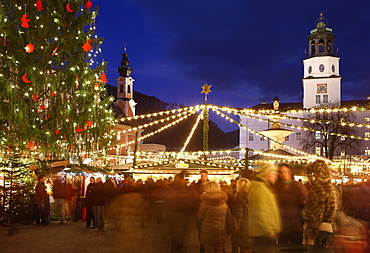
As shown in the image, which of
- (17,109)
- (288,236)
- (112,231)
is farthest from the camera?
(17,109)

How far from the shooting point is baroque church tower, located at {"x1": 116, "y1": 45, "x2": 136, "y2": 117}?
3078 inches

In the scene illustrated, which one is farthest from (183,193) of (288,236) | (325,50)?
(325,50)

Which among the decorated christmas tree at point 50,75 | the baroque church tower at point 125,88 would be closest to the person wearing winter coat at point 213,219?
the decorated christmas tree at point 50,75

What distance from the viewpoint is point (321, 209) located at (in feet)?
21.0

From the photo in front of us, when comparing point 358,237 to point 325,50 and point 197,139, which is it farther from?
point 325,50

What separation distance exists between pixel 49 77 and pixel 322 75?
71037mm

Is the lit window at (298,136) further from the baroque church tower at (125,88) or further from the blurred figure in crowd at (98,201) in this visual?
the blurred figure in crowd at (98,201)

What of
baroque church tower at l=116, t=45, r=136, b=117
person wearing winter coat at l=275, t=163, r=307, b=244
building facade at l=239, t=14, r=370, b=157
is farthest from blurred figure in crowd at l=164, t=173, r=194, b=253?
building facade at l=239, t=14, r=370, b=157

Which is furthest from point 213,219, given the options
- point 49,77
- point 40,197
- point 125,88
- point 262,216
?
point 125,88

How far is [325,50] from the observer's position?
83875 millimetres

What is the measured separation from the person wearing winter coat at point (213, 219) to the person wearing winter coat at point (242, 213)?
1.96 metres

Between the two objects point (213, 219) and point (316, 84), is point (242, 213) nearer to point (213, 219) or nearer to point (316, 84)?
point (213, 219)

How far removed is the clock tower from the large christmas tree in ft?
220

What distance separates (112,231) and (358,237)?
25.1 ft
